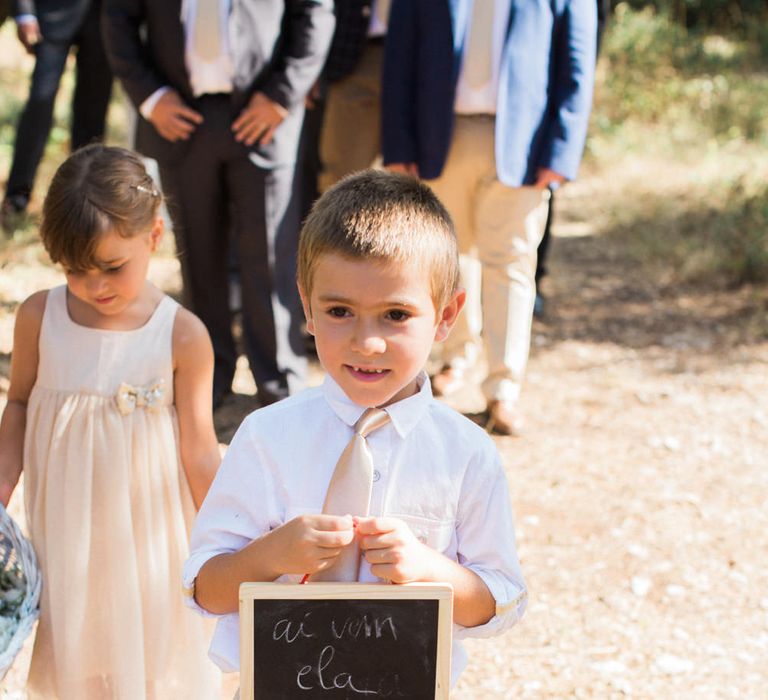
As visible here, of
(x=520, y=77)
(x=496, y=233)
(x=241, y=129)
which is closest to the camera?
(x=241, y=129)

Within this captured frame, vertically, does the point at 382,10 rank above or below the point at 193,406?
above

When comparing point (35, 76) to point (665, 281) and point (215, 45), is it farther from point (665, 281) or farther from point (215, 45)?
point (665, 281)

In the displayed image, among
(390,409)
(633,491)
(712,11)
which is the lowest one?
(633,491)

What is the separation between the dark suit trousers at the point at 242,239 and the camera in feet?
13.5

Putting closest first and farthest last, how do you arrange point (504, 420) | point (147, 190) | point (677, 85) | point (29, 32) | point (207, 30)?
point (147, 190)
point (207, 30)
point (504, 420)
point (29, 32)
point (677, 85)

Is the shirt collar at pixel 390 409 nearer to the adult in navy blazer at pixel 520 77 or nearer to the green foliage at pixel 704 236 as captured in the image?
the adult in navy blazer at pixel 520 77

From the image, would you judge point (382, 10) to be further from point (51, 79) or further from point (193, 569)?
point (193, 569)

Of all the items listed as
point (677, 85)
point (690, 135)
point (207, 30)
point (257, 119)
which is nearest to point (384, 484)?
point (257, 119)

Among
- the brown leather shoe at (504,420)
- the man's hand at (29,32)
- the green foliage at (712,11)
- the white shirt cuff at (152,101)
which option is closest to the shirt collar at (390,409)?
the white shirt cuff at (152,101)

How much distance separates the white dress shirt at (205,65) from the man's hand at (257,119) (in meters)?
0.11

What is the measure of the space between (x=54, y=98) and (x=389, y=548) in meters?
5.71

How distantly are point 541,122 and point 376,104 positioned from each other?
1117 mm

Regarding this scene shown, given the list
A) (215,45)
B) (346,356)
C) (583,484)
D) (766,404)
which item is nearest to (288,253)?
(215,45)

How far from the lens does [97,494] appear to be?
240 centimetres
